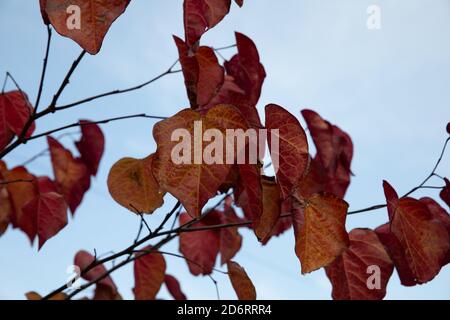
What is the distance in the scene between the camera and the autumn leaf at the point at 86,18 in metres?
0.71

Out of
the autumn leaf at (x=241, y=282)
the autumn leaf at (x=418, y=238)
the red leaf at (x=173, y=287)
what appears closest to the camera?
the autumn leaf at (x=418, y=238)

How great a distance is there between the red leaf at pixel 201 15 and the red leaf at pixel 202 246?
0.75 metres

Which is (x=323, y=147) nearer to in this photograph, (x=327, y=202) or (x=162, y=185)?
(x=327, y=202)

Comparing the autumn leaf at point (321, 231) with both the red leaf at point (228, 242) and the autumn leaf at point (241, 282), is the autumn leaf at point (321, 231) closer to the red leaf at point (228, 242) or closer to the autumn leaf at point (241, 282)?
the autumn leaf at point (241, 282)

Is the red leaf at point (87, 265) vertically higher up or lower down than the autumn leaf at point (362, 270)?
lower down

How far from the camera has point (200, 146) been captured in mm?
779

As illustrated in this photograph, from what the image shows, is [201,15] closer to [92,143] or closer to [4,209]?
[92,143]

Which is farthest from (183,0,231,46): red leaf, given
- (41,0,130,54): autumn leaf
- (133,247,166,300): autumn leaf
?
(133,247,166,300): autumn leaf

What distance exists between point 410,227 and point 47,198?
0.71 metres

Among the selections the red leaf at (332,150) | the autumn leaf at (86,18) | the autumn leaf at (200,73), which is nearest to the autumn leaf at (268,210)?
the autumn leaf at (200,73)

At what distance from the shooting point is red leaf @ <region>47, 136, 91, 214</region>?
1479 mm

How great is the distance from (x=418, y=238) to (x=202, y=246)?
66 cm

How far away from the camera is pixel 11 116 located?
116 centimetres

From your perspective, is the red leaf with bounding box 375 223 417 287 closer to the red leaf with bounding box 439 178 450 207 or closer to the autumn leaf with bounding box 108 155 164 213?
the red leaf with bounding box 439 178 450 207
